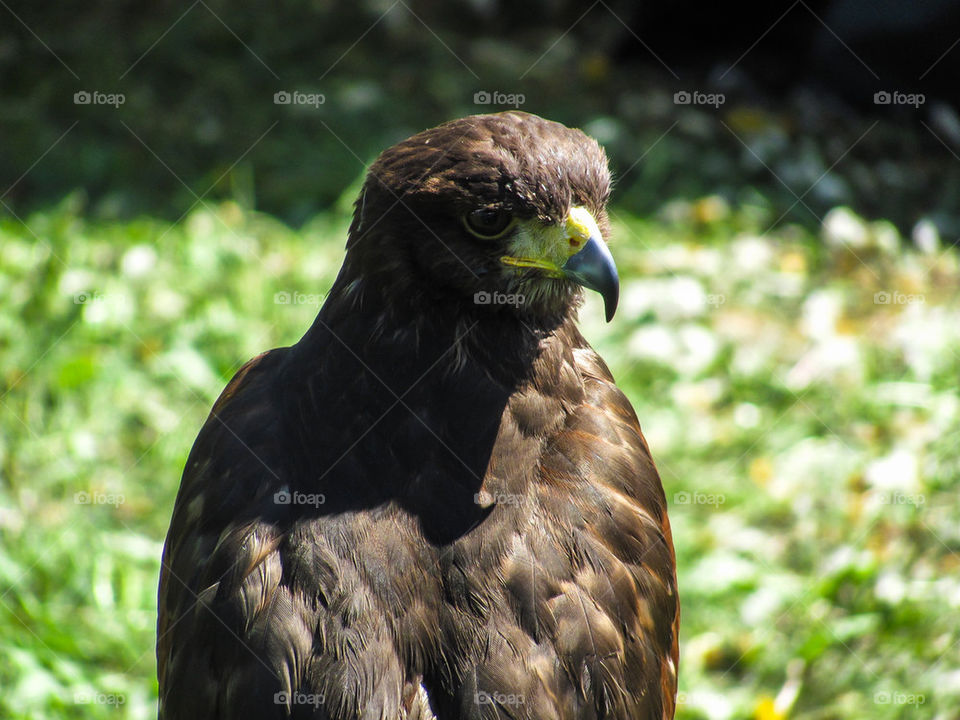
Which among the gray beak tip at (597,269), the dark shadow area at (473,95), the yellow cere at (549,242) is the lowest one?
the gray beak tip at (597,269)

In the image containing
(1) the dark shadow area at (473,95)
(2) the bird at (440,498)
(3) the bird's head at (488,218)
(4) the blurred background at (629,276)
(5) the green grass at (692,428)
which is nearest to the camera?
(2) the bird at (440,498)

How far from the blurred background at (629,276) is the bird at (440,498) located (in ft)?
4.71

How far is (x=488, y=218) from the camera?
2752 mm

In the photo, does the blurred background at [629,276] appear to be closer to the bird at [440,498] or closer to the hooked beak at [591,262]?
the bird at [440,498]

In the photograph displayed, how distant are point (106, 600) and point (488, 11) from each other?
5.03 m

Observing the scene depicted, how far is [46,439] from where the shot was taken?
4.82m

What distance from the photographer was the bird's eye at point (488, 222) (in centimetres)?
274

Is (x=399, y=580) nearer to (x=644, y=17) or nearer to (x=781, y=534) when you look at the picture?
(x=781, y=534)

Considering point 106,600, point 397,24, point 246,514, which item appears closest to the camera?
point 246,514

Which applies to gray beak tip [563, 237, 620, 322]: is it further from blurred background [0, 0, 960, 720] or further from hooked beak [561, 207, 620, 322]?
blurred background [0, 0, 960, 720]

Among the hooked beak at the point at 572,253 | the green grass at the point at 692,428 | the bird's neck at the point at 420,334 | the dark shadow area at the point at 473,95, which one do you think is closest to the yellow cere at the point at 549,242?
the hooked beak at the point at 572,253

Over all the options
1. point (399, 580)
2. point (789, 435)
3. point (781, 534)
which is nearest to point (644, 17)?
point (789, 435)

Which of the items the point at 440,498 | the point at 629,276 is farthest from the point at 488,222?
the point at 629,276

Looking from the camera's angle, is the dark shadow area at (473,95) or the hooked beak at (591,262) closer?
the hooked beak at (591,262)
